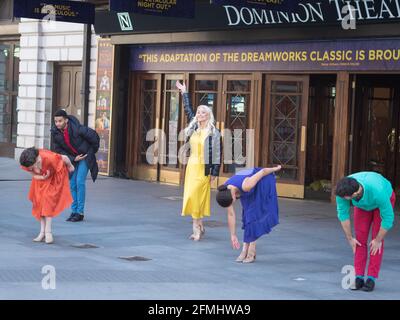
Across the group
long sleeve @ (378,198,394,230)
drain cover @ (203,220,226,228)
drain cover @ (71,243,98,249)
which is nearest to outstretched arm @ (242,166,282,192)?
long sleeve @ (378,198,394,230)

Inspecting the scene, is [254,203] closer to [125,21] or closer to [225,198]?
[225,198]

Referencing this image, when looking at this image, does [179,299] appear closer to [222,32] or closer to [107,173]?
[222,32]

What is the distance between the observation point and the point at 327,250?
11.6 meters

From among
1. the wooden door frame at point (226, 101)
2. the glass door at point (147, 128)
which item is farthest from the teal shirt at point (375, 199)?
the glass door at point (147, 128)

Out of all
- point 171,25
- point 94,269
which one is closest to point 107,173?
point 171,25

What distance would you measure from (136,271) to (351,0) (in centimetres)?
772

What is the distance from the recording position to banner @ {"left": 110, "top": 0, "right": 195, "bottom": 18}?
16109 millimetres

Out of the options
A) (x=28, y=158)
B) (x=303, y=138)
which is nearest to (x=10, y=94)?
(x=303, y=138)

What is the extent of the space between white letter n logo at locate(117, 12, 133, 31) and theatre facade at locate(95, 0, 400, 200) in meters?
0.03

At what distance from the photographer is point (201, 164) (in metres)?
12.1

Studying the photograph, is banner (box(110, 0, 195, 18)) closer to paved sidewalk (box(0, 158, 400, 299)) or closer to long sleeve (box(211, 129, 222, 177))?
paved sidewalk (box(0, 158, 400, 299))

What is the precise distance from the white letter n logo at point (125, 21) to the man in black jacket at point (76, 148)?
259 inches

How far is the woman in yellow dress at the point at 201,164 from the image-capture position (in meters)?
12.0

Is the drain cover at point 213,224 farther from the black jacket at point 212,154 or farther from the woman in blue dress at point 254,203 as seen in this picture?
the woman in blue dress at point 254,203
